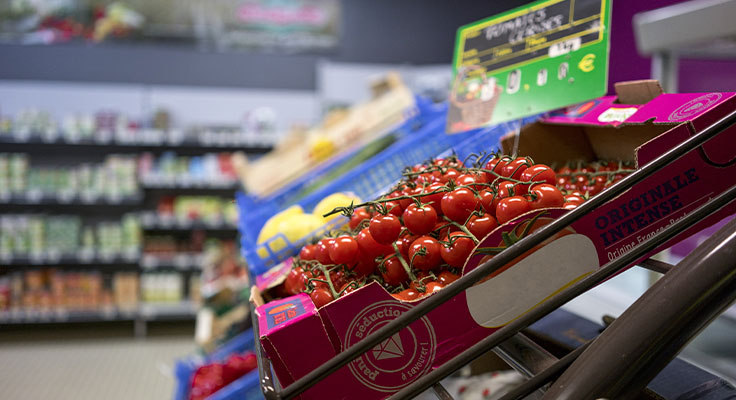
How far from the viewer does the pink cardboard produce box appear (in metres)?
0.71

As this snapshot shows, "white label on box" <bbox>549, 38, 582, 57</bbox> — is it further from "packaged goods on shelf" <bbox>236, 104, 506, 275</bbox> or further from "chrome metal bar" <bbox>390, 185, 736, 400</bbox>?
"chrome metal bar" <bbox>390, 185, 736, 400</bbox>

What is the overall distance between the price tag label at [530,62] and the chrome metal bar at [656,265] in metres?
0.45

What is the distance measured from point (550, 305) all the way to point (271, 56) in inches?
214

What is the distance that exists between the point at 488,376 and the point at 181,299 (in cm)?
447

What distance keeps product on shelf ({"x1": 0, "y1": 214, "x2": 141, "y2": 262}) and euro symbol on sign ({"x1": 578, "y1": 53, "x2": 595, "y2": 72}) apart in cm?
483

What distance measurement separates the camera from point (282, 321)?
731 mm

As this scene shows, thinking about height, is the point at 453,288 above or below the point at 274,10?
below

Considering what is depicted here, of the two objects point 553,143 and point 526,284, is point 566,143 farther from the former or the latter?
point 526,284

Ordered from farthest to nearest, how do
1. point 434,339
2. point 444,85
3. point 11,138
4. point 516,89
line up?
point 444,85, point 11,138, point 516,89, point 434,339

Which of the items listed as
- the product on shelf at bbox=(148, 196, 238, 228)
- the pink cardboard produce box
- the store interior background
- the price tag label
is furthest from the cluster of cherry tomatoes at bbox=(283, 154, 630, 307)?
the product on shelf at bbox=(148, 196, 238, 228)

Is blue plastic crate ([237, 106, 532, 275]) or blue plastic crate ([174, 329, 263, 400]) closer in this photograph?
blue plastic crate ([237, 106, 532, 275])

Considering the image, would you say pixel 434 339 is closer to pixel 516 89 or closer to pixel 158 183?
pixel 516 89

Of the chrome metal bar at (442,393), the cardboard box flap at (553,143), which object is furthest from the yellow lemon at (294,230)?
the chrome metal bar at (442,393)

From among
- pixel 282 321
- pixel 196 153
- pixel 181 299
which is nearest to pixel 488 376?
pixel 282 321
